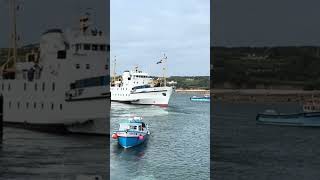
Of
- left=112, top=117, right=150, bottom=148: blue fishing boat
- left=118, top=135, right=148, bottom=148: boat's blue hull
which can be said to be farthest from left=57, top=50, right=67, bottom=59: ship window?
left=118, top=135, right=148, bottom=148: boat's blue hull

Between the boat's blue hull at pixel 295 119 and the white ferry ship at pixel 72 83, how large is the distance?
22422 millimetres

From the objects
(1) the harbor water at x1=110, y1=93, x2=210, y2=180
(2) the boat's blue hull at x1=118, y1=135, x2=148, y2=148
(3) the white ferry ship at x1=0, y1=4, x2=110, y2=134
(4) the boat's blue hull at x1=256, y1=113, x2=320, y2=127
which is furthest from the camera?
(4) the boat's blue hull at x1=256, y1=113, x2=320, y2=127

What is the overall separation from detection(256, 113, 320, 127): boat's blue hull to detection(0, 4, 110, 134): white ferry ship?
2242 centimetres

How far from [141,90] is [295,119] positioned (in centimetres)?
2330

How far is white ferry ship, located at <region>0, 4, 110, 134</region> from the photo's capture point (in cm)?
2514

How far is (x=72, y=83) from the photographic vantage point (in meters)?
25.1

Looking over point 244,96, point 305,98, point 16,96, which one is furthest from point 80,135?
point 244,96

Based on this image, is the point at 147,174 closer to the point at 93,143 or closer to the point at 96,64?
the point at 93,143

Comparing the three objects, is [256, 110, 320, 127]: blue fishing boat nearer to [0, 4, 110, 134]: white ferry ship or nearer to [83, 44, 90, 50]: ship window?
[0, 4, 110, 134]: white ferry ship

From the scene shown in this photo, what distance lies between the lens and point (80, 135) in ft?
84.6

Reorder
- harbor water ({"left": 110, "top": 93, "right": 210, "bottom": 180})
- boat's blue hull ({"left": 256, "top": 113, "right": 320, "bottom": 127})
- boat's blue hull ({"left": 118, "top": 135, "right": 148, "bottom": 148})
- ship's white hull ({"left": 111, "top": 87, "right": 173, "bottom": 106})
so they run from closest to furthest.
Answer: harbor water ({"left": 110, "top": 93, "right": 210, "bottom": 180}) < boat's blue hull ({"left": 118, "top": 135, "right": 148, "bottom": 148}) < boat's blue hull ({"left": 256, "top": 113, "right": 320, "bottom": 127}) < ship's white hull ({"left": 111, "top": 87, "right": 173, "bottom": 106})

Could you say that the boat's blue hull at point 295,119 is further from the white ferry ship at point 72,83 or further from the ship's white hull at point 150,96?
the white ferry ship at point 72,83

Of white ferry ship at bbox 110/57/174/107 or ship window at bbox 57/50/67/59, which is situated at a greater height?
ship window at bbox 57/50/67/59

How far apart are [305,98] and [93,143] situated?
155ft
